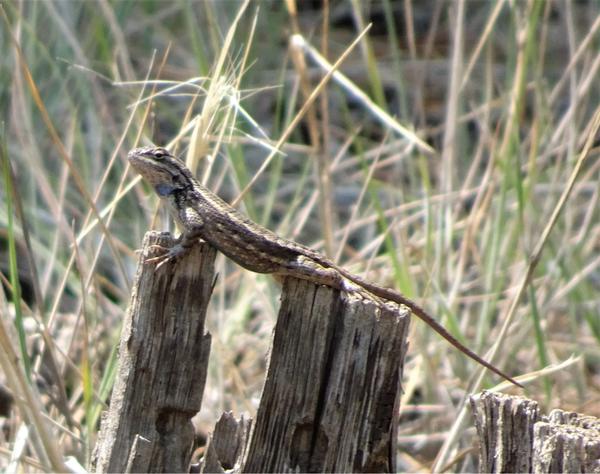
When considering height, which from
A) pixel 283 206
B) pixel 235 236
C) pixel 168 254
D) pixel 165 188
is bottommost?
pixel 168 254

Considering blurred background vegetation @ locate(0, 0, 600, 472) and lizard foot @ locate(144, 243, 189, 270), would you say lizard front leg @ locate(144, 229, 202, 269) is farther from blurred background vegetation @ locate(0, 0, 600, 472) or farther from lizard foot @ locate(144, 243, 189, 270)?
blurred background vegetation @ locate(0, 0, 600, 472)

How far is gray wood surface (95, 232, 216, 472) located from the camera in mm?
3273

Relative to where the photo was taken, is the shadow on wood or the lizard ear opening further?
the lizard ear opening

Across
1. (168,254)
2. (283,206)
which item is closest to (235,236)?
(168,254)

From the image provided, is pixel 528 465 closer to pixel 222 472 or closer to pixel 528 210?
pixel 222 472

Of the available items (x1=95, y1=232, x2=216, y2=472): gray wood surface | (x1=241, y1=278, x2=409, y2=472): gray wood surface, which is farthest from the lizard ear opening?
(x1=241, y1=278, x2=409, y2=472): gray wood surface

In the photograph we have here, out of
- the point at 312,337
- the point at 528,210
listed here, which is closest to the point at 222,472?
the point at 312,337

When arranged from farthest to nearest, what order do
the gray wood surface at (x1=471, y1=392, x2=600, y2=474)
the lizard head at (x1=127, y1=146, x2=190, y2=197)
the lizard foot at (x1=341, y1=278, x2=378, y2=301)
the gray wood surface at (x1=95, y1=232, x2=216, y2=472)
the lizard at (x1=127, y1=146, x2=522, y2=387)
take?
the lizard head at (x1=127, y1=146, x2=190, y2=197), the lizard at (x1=127, y1=146, x2=522, y2=387), the lizard foot at (x1=341, y1=278, x2=378, y2=301), the gray wood surface at (x1=95, y1=232, x2=216, y2=472), the gray wood surface at (x1=471, y1=392, x2=600, y2=474)

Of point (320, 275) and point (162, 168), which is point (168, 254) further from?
point (162, 168)

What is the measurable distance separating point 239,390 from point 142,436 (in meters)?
2.08

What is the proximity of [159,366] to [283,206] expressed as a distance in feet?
16.7

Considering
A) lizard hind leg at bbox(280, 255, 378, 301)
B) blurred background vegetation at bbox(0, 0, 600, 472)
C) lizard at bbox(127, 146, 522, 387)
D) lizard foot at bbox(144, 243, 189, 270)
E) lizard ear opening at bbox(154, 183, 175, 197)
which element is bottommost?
lizard foot at bbox(144, 243, 189, 270)

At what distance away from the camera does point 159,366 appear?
329 centimetres

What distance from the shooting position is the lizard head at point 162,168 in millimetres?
4035
